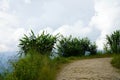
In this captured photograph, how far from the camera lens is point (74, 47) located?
72.5ft

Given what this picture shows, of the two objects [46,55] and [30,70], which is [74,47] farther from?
[30,70]

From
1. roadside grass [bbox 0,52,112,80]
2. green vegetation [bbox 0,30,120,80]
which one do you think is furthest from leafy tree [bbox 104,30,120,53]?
roadside grass [bbox 0,52,112,80]

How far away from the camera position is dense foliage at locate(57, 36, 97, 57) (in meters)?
22.0

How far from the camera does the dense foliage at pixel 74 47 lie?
22.0m

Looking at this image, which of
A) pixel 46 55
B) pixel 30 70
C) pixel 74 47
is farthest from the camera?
pixel 74 47

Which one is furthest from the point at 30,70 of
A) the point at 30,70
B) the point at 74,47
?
the point at 74,47

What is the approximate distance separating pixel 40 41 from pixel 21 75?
8.58 m

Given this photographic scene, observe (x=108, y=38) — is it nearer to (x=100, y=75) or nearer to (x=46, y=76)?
(x=100, y=75)

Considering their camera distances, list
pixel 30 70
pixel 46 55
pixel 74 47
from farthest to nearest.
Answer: pixel 74 47
pixel 46 55
pixel 30 70

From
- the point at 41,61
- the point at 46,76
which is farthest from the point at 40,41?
the point at 46,76

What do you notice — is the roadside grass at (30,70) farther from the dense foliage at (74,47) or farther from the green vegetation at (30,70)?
the dense foliage at (74,47)

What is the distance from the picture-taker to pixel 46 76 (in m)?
9.97

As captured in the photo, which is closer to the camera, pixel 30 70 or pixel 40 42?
pixel 30 70

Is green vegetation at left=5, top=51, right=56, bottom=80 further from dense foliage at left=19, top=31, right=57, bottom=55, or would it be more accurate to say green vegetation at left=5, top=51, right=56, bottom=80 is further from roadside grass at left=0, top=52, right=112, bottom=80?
dense foliage at left=19, top=31, right=57, bottom=55
